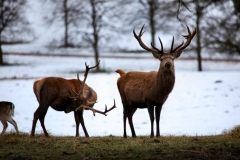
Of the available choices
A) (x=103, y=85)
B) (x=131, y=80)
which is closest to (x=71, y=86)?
(x=131, y=80)

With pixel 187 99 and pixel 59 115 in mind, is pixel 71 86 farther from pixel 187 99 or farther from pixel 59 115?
pixel 187 99

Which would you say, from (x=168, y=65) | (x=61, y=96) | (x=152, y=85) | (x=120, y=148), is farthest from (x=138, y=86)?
(x=120, y=148)

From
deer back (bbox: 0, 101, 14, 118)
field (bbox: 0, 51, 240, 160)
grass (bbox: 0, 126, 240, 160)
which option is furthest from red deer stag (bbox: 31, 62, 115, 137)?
grass (bbox: 0, 126, 240, 160)

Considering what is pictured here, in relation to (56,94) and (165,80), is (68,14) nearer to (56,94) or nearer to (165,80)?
(56,94)

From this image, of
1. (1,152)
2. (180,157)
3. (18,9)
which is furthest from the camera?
(18,9)

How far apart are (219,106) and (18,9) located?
21219 millimetres

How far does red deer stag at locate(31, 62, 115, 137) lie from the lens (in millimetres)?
13461

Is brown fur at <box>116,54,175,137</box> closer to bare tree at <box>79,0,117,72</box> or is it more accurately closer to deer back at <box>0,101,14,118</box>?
deer back at <box>0,101,14,118</box>

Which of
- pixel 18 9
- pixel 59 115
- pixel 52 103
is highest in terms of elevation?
pixel 18 9

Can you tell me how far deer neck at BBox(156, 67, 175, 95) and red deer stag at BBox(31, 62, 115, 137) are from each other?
2.06 meters

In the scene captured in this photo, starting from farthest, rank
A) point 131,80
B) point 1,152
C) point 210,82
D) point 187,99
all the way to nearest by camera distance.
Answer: point 210,82
point 187,99
point 131,80
point 1,152

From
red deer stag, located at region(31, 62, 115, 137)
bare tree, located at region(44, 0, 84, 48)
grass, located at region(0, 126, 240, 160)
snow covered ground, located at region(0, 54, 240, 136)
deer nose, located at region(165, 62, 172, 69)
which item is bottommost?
snow covered ground, located at region(0, 54, 240, 136)

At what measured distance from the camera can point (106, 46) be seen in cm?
4994

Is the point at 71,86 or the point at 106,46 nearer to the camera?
the point at 71,86
